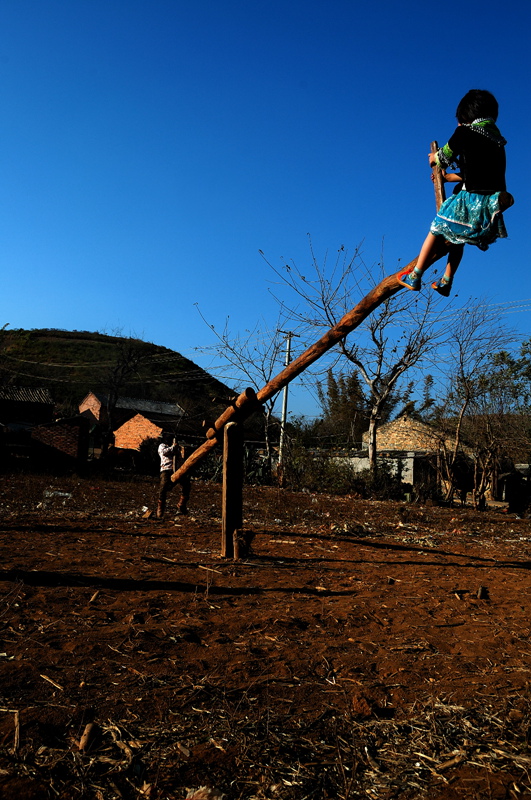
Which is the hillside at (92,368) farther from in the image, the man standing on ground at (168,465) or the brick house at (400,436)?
the man standing on ground at (168,465)

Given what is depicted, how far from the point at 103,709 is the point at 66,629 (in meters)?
1.32

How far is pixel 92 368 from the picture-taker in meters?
67.5

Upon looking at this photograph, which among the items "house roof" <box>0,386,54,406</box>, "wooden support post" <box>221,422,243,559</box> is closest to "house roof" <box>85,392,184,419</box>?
"house roof" <box>0,386,54,406</box>

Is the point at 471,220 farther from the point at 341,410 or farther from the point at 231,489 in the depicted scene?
the point at 341,410

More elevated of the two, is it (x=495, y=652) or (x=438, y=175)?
(x=438, y=175)

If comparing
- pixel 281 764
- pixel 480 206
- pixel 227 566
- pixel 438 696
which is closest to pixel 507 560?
pixel 227 566

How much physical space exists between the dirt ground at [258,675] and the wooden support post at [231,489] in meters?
0.28

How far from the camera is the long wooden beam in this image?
4484 mm

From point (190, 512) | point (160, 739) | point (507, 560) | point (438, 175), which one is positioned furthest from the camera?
point (190, 512)

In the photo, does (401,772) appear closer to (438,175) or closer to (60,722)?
(60,722)

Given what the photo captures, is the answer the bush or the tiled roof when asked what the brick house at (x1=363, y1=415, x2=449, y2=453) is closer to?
the bush

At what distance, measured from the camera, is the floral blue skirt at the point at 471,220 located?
3.36m

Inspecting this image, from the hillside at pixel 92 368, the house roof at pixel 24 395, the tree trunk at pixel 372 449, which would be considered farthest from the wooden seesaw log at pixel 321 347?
the hillside at pixel 92 368

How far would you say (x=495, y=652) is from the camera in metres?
3.90
